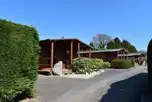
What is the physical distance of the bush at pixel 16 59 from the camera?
7.75 metres

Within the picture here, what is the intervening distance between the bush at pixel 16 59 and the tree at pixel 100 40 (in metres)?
78.6

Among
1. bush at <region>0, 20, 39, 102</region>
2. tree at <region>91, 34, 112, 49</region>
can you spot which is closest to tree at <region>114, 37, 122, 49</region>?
tree at <region>91, 34, 112, 49</region>

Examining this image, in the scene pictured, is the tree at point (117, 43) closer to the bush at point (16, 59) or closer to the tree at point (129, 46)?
the tree at point (129, 46)

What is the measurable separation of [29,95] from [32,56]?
1.67 m

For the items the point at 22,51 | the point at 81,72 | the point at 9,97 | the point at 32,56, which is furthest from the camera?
the point at 81,72

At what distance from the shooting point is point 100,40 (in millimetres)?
88125

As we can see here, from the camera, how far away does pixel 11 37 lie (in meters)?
8.12

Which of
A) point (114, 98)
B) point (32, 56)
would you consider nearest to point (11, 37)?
point (32, 56)

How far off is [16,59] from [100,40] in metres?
80.7

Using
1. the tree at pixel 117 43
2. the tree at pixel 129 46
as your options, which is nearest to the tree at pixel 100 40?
the tree at pixel 117 43

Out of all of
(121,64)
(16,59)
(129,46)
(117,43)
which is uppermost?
(117,43)

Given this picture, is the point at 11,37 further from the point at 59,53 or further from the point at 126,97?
the point at 59,53

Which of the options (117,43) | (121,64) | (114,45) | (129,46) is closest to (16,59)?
(121,64)

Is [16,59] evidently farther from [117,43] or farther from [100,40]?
[100,40]
